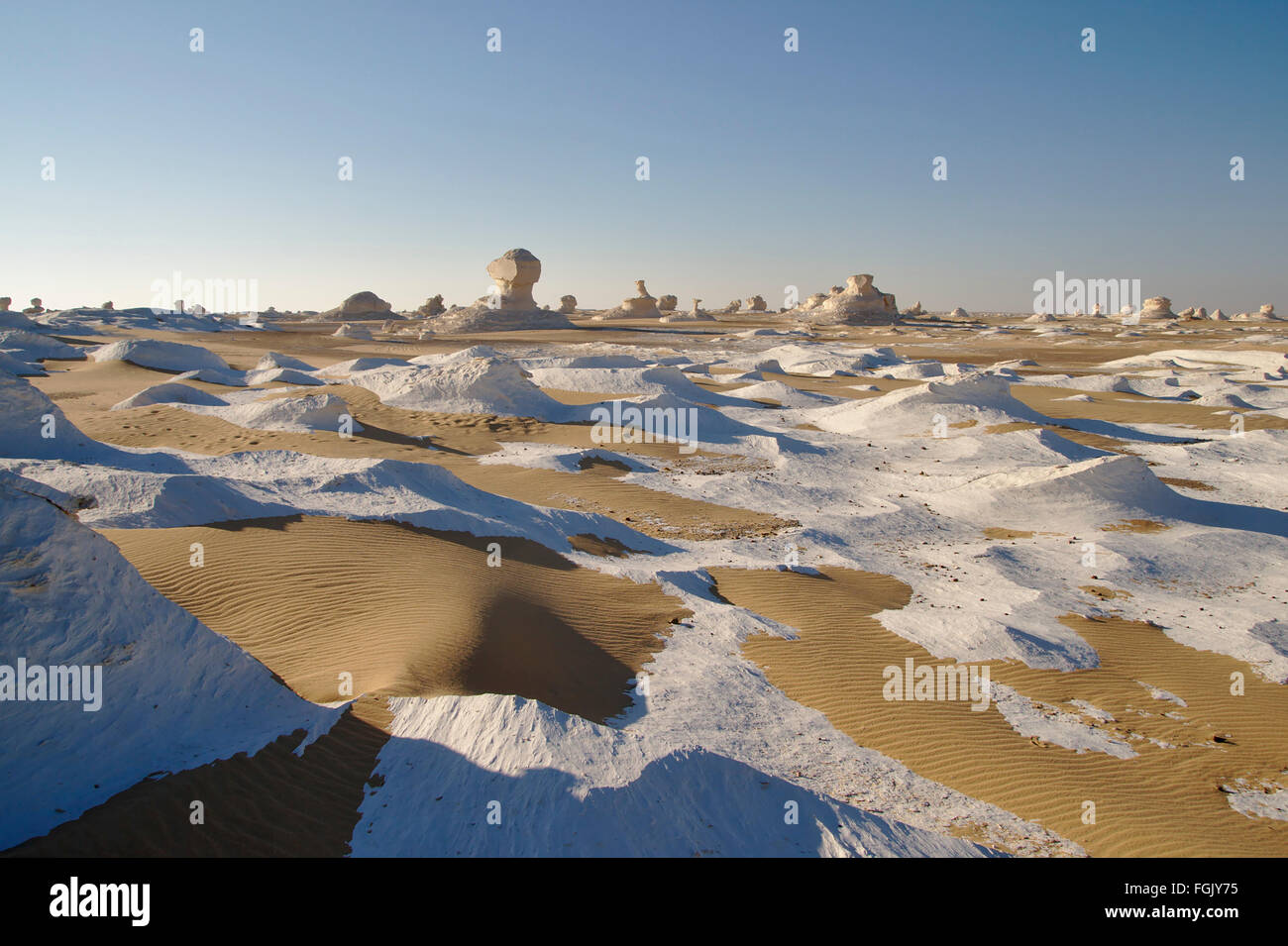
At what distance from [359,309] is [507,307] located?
23.9 meters

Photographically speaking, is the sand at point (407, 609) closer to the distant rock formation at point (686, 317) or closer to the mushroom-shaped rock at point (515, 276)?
the mushroom-shaped rock at point (515, 276)

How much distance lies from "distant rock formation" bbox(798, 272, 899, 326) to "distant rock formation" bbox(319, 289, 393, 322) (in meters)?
41.3

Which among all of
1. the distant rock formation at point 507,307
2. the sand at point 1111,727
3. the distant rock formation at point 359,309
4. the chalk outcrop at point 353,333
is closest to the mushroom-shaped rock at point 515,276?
the distant rock formation at point 507,307

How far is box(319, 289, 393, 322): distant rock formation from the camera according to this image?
66.1 metres

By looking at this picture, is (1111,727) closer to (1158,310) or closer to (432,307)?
(432,307)

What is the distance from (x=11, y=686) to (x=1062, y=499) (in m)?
13.2

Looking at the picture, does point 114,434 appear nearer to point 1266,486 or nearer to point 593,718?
point 593,718

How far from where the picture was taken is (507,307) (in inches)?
1977

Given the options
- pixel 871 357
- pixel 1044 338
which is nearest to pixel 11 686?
pixel 871 357

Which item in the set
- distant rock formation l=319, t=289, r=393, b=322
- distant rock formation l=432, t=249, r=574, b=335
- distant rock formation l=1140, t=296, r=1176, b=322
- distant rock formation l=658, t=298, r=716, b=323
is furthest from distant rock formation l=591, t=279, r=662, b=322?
distant rock formation l=1140, t=296, r=1176, b=322

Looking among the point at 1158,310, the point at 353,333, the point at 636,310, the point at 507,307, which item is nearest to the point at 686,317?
the point at 636,310

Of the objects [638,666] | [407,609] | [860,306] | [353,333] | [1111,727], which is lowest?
[1111,727]

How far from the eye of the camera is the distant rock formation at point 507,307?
1887 inches
